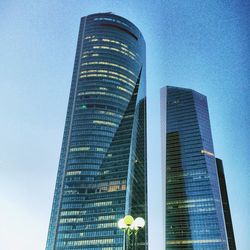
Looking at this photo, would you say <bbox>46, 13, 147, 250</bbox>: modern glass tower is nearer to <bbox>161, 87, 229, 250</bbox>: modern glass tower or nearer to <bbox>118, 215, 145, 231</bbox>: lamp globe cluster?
<bbox>161, 87, 229, 250</bbox>: modern glass tower

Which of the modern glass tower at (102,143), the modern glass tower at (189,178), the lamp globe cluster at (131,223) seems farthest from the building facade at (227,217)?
the lamp globe cluster at (131,223)

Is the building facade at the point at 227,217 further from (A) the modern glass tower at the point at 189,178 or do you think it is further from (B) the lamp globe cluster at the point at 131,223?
A: (B) the lamp globe cluster at the point at 131,223

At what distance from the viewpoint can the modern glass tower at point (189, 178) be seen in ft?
463

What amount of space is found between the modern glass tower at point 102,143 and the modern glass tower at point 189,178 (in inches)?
607

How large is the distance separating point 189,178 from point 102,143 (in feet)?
160

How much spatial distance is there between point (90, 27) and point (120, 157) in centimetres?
8747

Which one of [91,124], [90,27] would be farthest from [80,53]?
[91,124]

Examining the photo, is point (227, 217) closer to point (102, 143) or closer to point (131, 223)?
point (102, 143)

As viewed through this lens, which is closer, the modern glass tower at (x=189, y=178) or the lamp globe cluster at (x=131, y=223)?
the lamp globe cluster at (x=131, y=223)

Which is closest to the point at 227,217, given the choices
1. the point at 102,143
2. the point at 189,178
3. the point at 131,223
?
the point at 189,178

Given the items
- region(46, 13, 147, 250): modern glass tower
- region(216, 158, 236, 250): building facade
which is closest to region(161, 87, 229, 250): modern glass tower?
region(46, 13, 147, 250): modern glass tower

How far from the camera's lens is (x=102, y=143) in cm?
15200

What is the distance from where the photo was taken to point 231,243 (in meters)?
169

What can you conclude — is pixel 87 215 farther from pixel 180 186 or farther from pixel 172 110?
pixel 172 110
